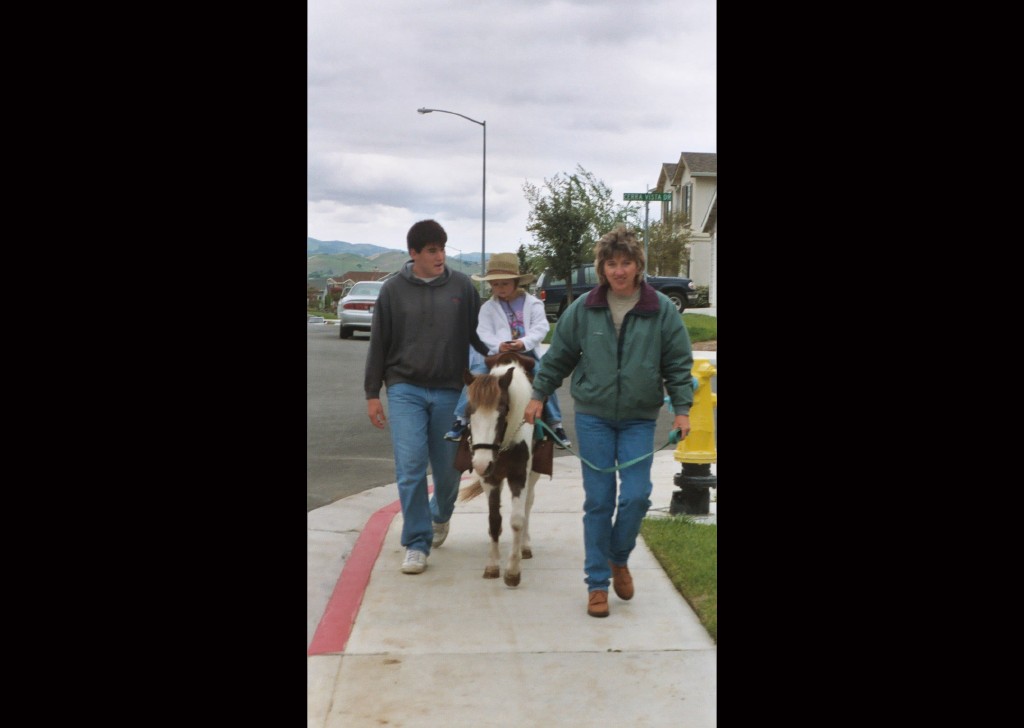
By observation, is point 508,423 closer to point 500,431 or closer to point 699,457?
point 500,431

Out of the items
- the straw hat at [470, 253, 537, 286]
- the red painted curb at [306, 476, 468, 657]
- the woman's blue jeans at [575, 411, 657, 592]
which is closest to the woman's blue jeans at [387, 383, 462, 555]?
the red painted curb at [306, 476, 468, 657]

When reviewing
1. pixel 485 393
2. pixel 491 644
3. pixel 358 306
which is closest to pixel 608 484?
pixel 485 393

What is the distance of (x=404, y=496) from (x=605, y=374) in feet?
4.96

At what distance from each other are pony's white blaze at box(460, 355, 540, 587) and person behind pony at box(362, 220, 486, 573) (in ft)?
1.11

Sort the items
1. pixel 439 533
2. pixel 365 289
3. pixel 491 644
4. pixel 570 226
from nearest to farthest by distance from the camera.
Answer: pixel 491 644, pixel 439 533, pixel 570 226, pixel 365 289

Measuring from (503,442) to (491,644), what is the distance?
1161mm

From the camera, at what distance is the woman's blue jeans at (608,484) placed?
4.65 meters

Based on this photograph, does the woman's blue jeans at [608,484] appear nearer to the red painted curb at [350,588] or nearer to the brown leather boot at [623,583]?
the brown leather boot at [623,583]

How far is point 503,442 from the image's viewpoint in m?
5.05

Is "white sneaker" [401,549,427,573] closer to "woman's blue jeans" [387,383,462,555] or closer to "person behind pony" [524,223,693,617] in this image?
"woman's blue jeans" [387,383,462,555]
